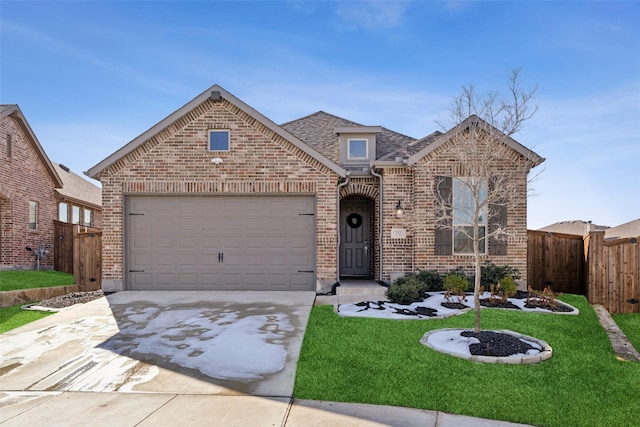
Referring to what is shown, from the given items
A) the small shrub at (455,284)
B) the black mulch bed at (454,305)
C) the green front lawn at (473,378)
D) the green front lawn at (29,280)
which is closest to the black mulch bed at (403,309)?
the black mulch bed at (454,305)

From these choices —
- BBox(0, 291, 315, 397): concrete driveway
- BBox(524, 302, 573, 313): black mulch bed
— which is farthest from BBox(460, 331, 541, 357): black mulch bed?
BBox(524, 302, 573, 313): black mulch bed

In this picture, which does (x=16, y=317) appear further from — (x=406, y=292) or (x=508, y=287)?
(x=508, y=287)

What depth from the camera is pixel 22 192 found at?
56.1 ft

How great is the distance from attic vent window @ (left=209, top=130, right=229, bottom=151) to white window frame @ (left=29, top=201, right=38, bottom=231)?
11287 millimetres

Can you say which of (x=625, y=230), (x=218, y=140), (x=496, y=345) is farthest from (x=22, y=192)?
(x=625, y=230)

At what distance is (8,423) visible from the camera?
13.7ft

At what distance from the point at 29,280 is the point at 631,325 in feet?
55.6

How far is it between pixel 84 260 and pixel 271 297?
6.66m

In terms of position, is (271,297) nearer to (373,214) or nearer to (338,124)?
(373,214)

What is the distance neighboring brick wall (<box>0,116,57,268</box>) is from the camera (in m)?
16.2

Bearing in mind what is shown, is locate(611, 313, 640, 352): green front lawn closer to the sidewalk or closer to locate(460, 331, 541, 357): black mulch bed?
locate(460, 331, 541, 357): black mulch bed

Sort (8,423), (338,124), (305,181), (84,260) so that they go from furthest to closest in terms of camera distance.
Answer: (338,124)
(84,260)
(305,181)
(8,423)

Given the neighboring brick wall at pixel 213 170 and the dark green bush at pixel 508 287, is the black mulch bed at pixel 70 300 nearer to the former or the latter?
the neighboring brick wall at pixel 213 170

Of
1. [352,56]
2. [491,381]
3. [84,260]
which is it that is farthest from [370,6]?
[84,260]
